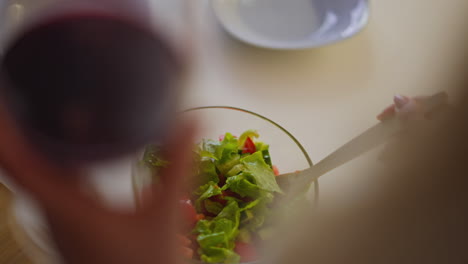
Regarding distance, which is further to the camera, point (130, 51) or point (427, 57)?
point (427, 57)

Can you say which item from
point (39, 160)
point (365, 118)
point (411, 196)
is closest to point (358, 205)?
point (411, 196)

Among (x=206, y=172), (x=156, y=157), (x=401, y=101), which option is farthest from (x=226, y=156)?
(x=156, y=157)

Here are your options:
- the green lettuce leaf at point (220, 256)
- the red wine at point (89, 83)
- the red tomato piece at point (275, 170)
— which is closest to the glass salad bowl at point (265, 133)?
the red tomato piece at point (275, 170)

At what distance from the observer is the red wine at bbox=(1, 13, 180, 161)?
0.54 ft

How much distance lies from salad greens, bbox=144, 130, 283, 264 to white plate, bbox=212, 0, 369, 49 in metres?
0.16

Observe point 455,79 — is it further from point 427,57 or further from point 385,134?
point 427,57

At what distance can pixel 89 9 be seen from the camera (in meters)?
0.20

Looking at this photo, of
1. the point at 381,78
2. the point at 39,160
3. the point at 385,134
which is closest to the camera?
the point at 39,160

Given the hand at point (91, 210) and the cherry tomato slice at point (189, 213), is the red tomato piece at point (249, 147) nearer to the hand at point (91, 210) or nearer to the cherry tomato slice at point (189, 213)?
the cherry tomato slice at point (189, 213)

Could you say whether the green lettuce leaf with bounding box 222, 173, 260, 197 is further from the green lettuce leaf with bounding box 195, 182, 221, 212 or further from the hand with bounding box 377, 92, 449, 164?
the hand with bounding box 377, 92, 449, 164

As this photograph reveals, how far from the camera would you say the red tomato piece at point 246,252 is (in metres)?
0.39

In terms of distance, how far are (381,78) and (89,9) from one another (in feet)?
→ 1.62

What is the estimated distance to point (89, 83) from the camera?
188mm

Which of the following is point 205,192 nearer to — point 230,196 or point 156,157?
point 230,196
